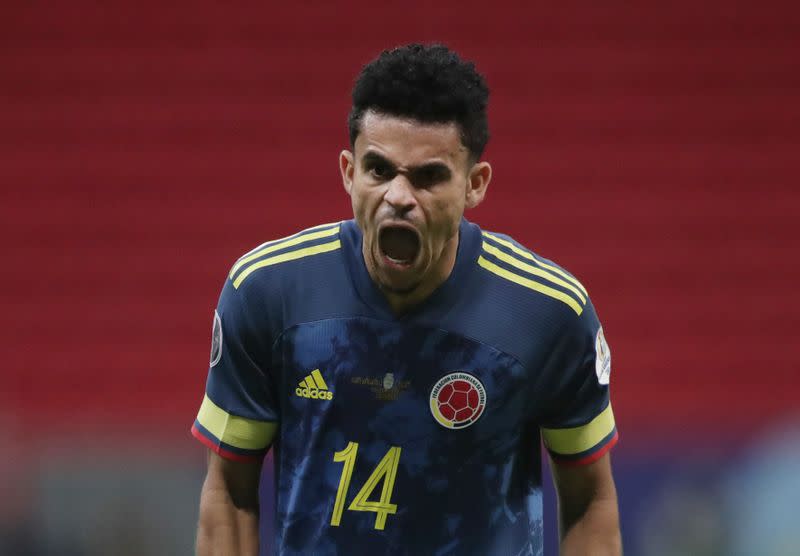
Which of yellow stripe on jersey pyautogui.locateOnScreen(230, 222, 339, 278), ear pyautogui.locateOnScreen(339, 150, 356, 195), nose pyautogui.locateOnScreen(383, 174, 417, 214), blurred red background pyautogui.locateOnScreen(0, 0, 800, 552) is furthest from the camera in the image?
blurred red background pyautogui.locateOnScreen(0, 0, 800, 552)

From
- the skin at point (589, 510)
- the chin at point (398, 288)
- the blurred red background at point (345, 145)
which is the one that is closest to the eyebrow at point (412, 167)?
the chin at point (398, 288)

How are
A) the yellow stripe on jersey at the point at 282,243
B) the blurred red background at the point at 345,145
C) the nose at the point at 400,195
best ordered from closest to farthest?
→ the nose at the point at 400,195 < the yellow stripe on jersey at the point at 282,243 < the blurred red background at the point at 345,145

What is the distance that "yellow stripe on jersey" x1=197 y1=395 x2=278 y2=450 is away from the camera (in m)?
2.15

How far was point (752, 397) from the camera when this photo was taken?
520 centimetres

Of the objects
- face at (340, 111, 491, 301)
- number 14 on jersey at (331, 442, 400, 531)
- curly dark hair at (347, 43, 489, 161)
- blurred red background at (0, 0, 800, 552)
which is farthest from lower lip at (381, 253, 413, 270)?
blurred red background at (0, 0, 800, 552)

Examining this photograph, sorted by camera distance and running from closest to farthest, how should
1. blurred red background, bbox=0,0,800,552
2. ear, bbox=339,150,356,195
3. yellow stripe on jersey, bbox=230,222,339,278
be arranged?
ear, bbox=339,150,356,195, yellow stripe on jersey, bbox=230,222,339,278, blurred red background, bbox=0,0,800,552

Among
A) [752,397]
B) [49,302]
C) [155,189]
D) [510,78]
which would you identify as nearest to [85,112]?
[155,189]

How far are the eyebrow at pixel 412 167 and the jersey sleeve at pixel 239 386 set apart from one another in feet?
1.11

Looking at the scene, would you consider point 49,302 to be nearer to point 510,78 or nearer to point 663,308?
point 510,78

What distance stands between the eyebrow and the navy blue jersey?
225mm

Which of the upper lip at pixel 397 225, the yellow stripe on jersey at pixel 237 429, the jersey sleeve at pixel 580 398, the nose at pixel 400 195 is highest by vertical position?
the nose at pixel 400 195

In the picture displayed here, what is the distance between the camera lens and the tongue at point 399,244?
1.97 meters

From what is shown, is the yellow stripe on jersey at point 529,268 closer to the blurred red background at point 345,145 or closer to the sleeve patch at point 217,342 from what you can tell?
the sleeve patch at point 217,342

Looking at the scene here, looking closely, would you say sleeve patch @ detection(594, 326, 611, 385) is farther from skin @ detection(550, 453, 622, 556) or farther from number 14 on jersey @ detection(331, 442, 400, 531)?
number 14 on jersey @ detection(331, 442, 400, 531)
